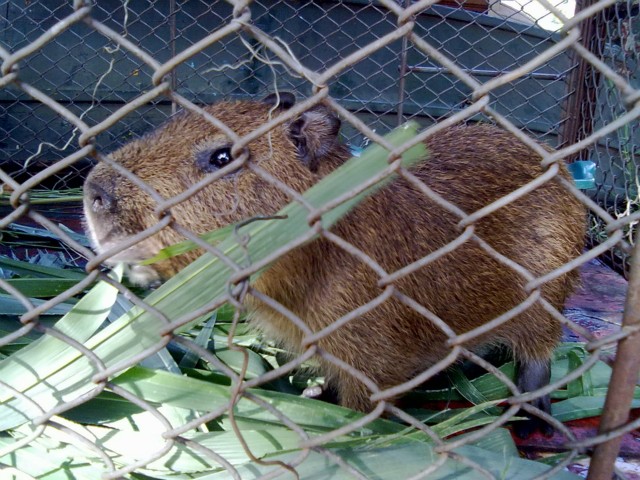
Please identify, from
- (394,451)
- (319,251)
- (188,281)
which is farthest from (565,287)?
(188,281)

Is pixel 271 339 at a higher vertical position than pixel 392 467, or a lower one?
higher

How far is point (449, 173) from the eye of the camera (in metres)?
2.65

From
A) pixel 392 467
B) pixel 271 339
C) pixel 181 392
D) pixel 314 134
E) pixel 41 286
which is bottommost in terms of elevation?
pixel 392 467

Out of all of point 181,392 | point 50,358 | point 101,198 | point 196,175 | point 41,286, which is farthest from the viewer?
point 41,286

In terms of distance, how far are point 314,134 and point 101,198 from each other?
2.49ft

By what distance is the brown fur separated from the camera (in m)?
2.06

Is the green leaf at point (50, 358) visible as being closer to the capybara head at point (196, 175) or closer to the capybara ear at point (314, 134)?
the capybara head at point (196, 175)

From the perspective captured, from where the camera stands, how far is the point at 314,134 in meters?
2.24

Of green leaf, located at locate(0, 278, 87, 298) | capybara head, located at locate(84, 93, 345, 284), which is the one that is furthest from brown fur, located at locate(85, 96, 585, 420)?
green leaf, located at locate(0, 278, 87, 298)

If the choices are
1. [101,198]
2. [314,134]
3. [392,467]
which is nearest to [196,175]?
[101,198]

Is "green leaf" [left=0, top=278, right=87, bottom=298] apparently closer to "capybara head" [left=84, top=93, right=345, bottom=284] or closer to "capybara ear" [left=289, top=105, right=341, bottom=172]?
"capybara head" [left=84, top=93, right=345, bottom=284]

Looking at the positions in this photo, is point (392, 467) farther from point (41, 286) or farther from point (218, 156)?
point (41, 286)

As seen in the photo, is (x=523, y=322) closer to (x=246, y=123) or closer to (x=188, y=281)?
(x=246, y=123)

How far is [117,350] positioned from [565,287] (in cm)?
194
